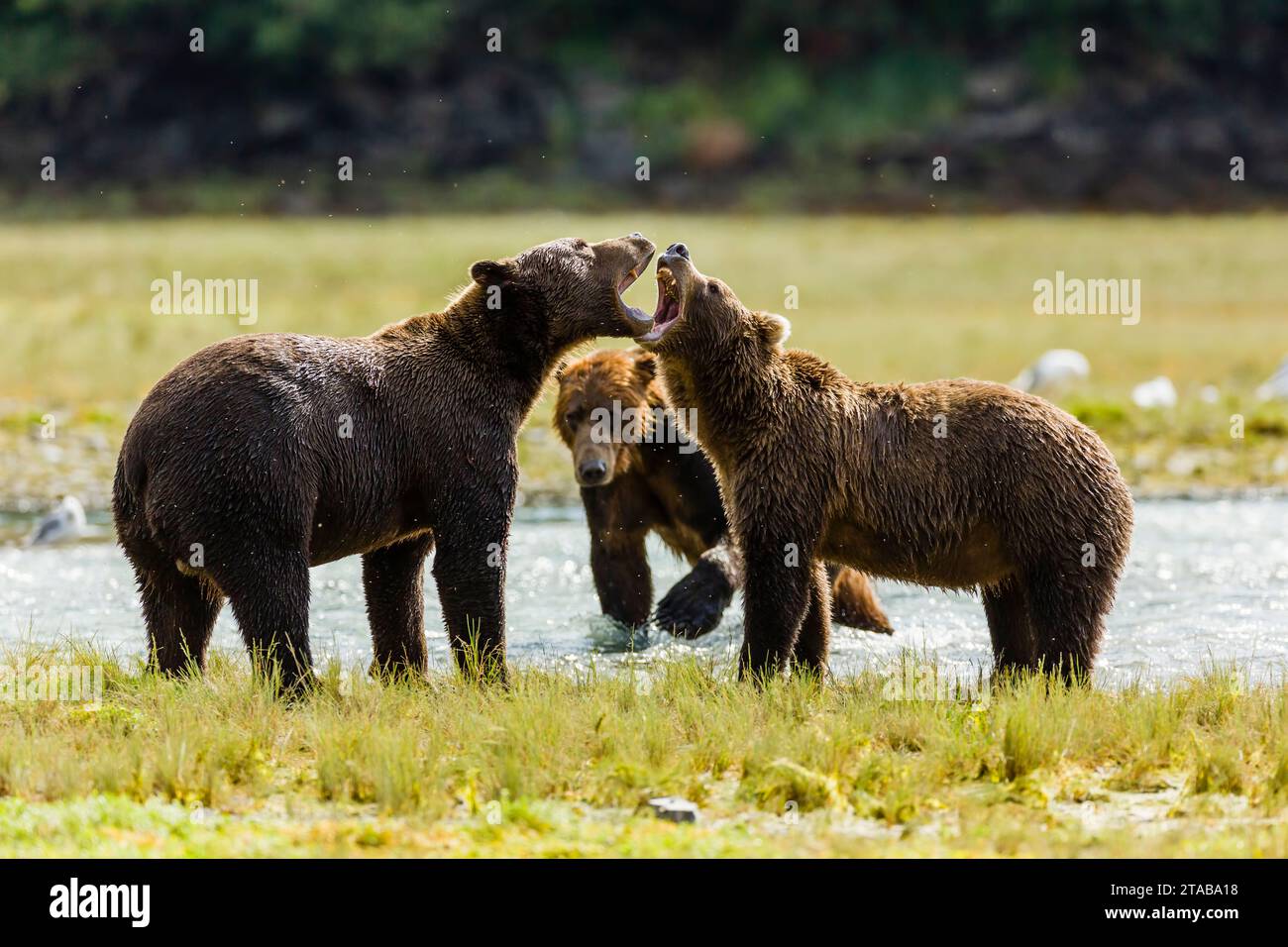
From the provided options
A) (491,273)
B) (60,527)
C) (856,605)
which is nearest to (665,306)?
(491,273)

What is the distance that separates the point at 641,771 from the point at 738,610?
477 centimetres

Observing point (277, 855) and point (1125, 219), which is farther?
point (1125, 219)

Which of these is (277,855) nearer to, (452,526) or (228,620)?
(452,526)

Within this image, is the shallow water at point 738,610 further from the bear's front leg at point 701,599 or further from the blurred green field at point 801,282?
the blurred green field at point 801,282

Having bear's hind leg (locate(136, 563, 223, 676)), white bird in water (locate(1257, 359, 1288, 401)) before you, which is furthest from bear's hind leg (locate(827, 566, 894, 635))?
white bird in water (locate(1257, 359, 1288, 401))

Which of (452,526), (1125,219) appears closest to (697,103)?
(1125,219)

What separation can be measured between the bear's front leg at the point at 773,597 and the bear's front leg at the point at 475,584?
1.11m

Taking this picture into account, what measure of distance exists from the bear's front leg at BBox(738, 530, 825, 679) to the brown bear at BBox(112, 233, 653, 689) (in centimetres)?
112

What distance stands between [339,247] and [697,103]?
14598mm

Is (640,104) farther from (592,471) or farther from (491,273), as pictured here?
(491,273)

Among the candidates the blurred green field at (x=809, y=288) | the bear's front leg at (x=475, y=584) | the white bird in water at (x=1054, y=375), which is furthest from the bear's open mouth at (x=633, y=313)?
the white bird in water at (x=1054, y=375)

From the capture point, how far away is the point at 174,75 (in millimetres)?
44688

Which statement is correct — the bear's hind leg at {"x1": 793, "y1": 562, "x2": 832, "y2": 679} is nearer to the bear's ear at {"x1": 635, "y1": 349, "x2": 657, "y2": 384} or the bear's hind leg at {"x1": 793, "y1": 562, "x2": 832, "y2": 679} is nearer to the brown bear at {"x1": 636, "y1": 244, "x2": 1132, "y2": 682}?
the brown bear at {"x1": 636, "y1": 244, "x2": 1132, "y2": 682}

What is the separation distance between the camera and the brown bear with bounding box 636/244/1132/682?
25.7 feet
